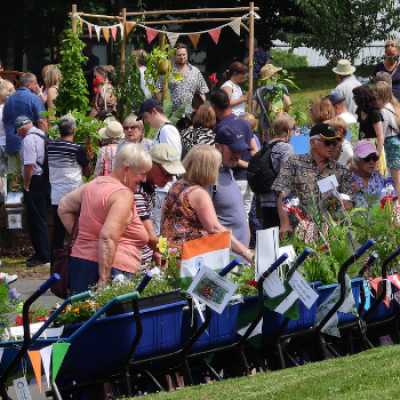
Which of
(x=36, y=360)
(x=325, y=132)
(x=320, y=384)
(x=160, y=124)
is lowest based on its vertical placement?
(x=320, y=384)

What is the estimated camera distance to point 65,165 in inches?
398

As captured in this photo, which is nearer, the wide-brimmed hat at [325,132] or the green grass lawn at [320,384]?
the green grass lawn at [320,384]

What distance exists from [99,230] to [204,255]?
1.07m

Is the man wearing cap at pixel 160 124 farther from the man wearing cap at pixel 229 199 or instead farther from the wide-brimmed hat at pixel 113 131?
the man wearing cap at pixel 229 199

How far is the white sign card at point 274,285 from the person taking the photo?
5496 millimetres

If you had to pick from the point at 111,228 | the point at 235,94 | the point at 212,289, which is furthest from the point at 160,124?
the point at 212,289

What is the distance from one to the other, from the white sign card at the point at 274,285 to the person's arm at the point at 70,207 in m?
1.68

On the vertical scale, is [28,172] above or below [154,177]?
below

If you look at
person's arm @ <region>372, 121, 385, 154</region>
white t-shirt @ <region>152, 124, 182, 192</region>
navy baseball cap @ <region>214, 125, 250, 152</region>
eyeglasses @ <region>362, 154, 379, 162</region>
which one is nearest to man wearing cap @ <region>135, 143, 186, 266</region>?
navy baseball cap @ <region>214, 125, 250, 152</region>

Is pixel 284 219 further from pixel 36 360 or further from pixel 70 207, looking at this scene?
pixel 36 360

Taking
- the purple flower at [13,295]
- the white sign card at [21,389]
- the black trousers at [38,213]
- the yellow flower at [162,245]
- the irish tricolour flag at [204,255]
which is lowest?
the black trousers at [38,213]

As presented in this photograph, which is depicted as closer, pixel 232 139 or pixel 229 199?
pixel 229 199

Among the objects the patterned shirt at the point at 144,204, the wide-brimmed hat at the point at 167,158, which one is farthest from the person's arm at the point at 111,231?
the wide-brimmed hat at the point at 167,158

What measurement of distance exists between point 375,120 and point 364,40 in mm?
18775
